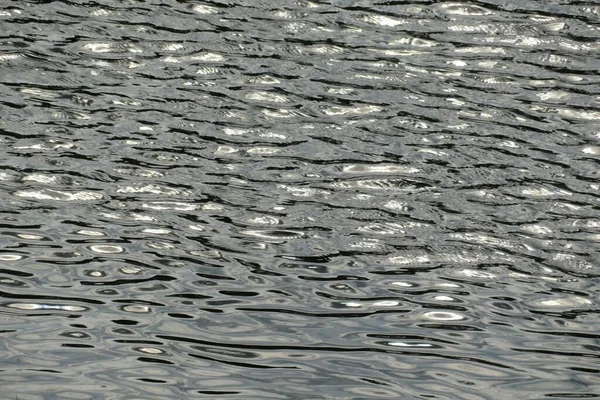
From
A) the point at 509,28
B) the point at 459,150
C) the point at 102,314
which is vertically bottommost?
the point at 102,314

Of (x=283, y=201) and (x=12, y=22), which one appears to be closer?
(x=283, y=201)

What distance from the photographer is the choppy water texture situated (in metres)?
7.90

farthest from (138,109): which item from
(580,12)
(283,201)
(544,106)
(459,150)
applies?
(580,12)

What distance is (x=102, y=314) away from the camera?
834cm

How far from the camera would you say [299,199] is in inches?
399

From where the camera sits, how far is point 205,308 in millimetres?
8461

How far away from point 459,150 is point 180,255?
315 centimetres

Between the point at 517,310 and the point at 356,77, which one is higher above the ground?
the point at 356,77

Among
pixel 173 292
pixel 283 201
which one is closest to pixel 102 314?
pixel 173 292

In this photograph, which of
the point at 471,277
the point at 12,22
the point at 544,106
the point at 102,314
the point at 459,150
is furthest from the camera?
the point at 12,22

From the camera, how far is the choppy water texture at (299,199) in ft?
25.9

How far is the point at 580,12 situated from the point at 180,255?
6.92 meters

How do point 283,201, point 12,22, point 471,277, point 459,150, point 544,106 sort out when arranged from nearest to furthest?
point 471,277
point 283,201
point 459,150
point 544,106
point 12,22

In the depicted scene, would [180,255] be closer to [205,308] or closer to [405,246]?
[205,308]
